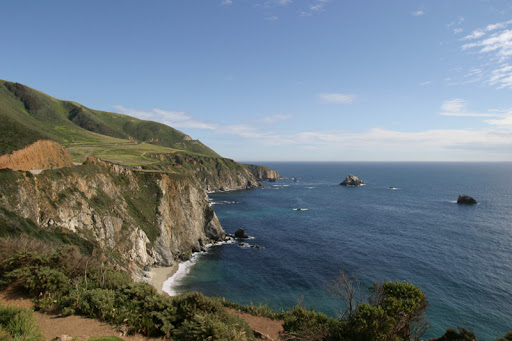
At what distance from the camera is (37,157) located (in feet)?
133

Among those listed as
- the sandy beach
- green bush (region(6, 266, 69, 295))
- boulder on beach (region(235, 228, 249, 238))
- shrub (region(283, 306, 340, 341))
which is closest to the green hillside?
boulder on beach (region(235, 228, 249, 238))

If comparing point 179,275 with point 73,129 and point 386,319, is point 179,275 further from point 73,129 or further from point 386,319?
point 73,129

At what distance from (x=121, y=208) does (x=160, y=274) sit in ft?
49.7

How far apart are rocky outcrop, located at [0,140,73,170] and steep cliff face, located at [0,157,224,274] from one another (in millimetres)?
2406

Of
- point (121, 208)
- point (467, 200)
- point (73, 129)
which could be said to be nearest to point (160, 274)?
point (121, 208)

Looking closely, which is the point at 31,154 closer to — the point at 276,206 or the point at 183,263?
the point at 183,263

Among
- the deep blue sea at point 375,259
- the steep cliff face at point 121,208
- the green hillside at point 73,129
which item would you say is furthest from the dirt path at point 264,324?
the green hillside at point 73,129

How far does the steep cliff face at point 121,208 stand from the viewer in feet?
112

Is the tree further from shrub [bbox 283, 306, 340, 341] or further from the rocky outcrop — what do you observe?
the rocky outcrop

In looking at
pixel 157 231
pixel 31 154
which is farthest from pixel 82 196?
pixel 157 231

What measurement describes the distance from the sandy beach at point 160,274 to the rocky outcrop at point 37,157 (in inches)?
995

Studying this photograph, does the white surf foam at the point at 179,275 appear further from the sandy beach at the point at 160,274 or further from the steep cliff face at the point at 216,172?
the steep cliff face at the point at 216,172

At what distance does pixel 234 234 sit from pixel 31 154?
46.5 m

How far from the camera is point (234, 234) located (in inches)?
2731
